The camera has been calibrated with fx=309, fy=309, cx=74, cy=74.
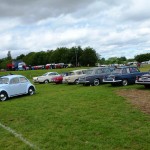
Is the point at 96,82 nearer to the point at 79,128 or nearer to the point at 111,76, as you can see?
the point at 111,76

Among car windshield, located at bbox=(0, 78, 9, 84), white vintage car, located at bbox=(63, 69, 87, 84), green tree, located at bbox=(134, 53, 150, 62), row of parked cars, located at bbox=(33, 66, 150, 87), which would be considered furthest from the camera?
green tree, located at bbox=(134, 53, 150, 62)

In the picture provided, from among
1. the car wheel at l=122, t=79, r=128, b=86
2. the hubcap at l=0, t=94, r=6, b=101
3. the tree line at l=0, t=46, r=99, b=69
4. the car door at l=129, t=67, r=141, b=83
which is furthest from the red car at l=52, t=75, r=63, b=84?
the tree line at l=0, t=46, r=99, b=69

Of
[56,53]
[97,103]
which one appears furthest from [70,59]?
[97,103]

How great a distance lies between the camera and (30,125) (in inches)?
384

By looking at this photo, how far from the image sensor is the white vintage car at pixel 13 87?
18.7 metres

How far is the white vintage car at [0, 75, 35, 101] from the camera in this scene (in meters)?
18.7

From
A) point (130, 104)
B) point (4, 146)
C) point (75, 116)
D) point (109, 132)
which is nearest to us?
point (4, 146)

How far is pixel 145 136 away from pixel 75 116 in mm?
3554

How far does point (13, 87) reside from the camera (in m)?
19.4

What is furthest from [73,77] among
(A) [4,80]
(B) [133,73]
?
(A) [4,80]

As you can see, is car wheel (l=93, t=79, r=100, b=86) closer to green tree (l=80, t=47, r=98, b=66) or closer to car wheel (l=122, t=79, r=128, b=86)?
car wheel (l=122, t=79, r=128, b=86)

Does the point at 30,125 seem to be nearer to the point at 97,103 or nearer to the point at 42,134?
the point at 42,134

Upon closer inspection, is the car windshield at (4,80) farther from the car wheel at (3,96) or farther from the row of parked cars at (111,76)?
the row of parked cars at (111,76)

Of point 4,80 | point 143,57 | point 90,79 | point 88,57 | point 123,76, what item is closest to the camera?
point 4,80
